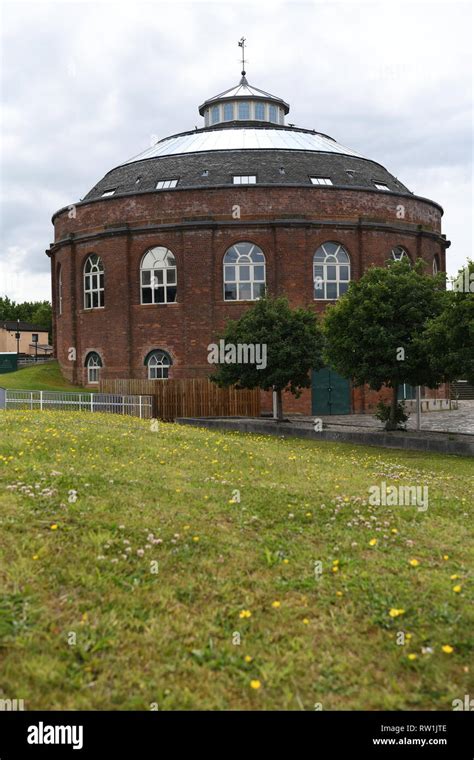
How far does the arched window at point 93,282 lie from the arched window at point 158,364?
16.0 feet

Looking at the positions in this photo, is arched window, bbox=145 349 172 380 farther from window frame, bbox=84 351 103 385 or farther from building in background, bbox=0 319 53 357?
building in background, bbox=0 319 53 357

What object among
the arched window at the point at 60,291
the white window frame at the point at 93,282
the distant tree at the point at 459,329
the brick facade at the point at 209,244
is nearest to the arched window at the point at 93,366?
the brick facade at the point at 209,244

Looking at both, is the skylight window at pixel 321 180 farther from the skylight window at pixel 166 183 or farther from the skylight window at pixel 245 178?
the skylight window at pixel 166 183

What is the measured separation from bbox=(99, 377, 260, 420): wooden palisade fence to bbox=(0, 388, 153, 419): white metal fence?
189 centimetres

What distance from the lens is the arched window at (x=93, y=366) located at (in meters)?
39.9

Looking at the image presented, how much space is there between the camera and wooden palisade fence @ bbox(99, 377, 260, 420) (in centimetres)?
3100

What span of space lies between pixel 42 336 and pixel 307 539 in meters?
96.0

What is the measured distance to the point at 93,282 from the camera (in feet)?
133

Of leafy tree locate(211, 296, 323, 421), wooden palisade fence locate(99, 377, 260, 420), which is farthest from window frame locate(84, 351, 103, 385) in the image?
leafy tree locate(211, 296, 323, 421)

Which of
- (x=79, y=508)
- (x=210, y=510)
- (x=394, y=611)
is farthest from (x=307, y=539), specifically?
(x=79, y=508)

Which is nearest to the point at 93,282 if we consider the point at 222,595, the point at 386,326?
the point at 386,326

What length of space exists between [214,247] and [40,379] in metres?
13.9
